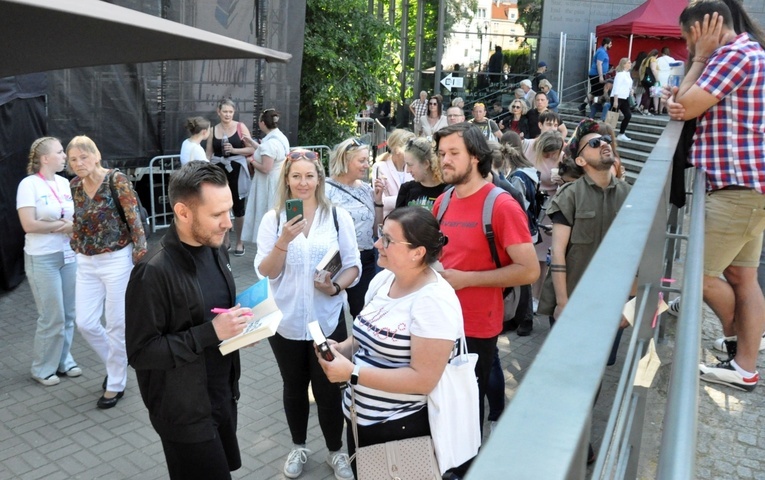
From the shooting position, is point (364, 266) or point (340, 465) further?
point (364, 266)

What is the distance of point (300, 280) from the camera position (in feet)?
14.5

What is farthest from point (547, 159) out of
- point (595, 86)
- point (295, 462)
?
point (595, 86)

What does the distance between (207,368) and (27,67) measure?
62.2 inches

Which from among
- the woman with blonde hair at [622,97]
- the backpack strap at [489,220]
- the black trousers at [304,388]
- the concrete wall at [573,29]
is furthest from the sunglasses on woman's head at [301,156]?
the concrete wall at [573,29]

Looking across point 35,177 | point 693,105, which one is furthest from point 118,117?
point 693,105

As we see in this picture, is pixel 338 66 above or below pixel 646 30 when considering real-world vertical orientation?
below

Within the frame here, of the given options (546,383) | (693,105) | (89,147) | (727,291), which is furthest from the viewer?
(89,147)

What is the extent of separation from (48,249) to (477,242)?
12.4ft

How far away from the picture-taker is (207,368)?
3355mm

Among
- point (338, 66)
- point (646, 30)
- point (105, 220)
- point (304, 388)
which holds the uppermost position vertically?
point (646, 30)

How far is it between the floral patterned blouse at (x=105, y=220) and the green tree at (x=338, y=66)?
9.95m

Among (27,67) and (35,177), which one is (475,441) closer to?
(27,67)

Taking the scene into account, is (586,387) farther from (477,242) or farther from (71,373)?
(71,373)

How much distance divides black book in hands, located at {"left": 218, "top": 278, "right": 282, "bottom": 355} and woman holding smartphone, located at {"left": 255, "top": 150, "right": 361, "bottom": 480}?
0.95 m
